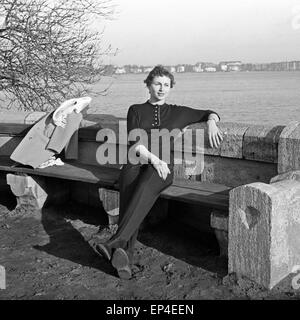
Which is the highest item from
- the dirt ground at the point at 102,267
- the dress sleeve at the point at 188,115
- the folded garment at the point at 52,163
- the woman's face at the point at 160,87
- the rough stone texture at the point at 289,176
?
the woman's face at the point at 160,87

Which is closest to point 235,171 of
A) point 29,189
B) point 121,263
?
point 121,263

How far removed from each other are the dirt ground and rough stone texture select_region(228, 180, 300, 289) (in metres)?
0.14

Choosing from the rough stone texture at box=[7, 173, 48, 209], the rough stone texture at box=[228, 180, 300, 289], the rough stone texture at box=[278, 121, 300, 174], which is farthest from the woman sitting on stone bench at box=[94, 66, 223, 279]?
the rough stone texture at box=[7, 173, 48, 209]

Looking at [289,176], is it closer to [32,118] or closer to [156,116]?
[156,116]

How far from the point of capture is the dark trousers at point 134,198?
13.3ft

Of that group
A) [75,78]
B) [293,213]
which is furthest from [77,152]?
[75,78]

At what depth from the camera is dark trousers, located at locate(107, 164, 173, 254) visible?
4.05 m

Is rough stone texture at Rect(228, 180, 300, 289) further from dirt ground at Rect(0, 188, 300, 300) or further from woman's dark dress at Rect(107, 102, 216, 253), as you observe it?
woman's dark dress at Rect(107, 102, 216, 253)

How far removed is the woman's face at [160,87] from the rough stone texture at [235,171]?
0.77 meters

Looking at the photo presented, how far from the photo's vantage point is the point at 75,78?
9.60 m

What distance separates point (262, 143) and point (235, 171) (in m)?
0.45

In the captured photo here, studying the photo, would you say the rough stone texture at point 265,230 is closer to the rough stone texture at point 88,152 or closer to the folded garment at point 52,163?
the rough stone texture at point 88,152

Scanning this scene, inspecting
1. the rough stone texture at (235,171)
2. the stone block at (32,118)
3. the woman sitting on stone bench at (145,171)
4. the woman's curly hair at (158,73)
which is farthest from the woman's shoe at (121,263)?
the stone block at (32,118)

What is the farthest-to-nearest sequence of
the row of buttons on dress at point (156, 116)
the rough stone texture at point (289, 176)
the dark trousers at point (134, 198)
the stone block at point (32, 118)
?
the stone block at point (32, 118), the row of buttons on dress at point (156, 116), the dark trousers at point (134, 198), the rough stone texture at point (289, 176)
